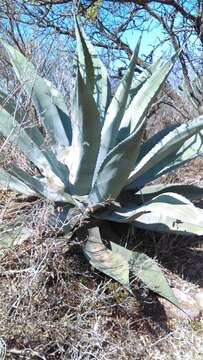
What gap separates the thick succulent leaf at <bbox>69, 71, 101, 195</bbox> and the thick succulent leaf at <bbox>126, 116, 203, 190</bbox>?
0.29 meters

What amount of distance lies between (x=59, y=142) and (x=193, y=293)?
127 cm

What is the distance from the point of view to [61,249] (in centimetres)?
255

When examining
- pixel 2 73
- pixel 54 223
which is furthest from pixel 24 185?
pixel 2 73

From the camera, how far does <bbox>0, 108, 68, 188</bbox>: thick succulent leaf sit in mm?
2947

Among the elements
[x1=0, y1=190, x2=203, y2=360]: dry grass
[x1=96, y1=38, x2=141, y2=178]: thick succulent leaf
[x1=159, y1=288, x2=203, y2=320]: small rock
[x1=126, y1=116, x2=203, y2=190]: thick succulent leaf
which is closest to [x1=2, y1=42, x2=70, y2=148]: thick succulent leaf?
[x1=96, y1=38, x2=141, y2=178]: thick succulent leaf

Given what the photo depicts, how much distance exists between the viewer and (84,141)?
2.82 m

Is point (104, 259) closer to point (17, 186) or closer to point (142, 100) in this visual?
point (17, 186)

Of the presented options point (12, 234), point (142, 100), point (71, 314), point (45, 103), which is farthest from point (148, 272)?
point (45, 103)

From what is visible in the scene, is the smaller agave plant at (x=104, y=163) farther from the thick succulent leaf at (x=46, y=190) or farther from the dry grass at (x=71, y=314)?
the dry grass at (x=71, y=314)

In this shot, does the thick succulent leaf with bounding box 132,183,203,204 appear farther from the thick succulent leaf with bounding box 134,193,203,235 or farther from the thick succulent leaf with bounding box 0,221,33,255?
the thick succulent leaf with bounding box 0,221,33,255

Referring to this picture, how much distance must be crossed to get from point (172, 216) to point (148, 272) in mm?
360

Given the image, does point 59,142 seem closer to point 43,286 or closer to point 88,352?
point 43,286

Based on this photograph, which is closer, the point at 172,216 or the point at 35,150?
the point at 172,216

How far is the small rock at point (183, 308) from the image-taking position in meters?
2.69
